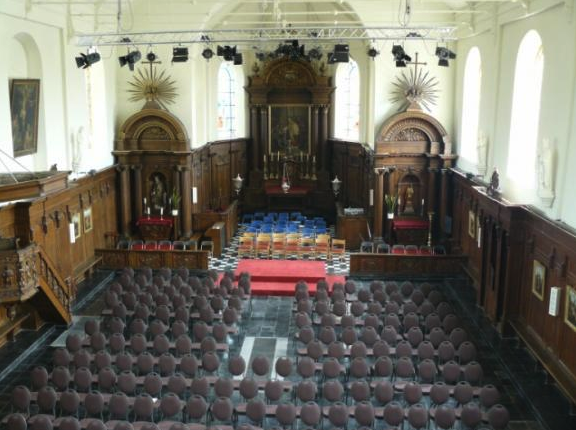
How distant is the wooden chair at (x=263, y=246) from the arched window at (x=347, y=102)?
7407 mm

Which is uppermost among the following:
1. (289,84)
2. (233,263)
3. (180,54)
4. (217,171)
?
(180,54)

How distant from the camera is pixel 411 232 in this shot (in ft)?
80.2

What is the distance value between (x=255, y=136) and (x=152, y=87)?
306 inches

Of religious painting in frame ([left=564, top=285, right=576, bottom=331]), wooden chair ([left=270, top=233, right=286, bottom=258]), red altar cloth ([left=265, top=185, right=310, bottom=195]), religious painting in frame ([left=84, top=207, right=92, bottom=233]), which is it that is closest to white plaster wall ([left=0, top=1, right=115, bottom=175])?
religious painting in frame ([left=84, top=207, right=92, bottom=233])

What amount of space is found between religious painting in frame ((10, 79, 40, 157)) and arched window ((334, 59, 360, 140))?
608 inches

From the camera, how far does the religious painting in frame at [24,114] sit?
17.5 m

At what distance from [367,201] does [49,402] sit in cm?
1721

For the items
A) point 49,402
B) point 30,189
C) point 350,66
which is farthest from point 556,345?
point 350,66

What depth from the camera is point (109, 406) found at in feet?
39.7

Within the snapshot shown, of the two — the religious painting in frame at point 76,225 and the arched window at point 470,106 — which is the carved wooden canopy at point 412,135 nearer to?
the arched window at point 470,106

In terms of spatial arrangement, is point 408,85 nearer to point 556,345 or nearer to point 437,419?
point 556,345

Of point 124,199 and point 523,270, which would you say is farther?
point 124,199

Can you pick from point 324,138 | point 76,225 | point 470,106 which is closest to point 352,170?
point 324,138

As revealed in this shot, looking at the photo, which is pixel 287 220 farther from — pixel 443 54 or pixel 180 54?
pixel 443 54
